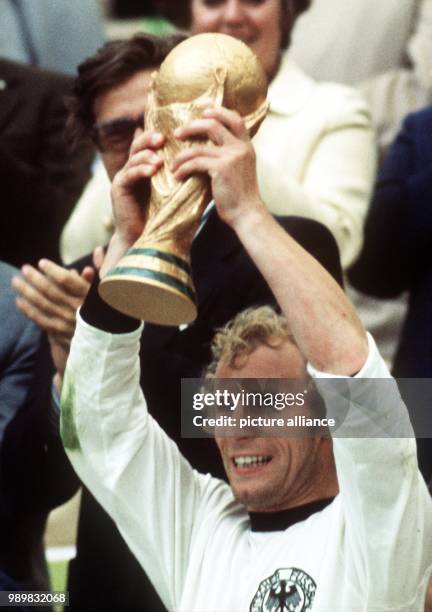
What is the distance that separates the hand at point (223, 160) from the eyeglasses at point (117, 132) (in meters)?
0.48

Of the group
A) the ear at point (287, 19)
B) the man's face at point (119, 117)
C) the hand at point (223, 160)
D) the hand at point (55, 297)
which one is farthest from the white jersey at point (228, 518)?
the ear at point (287, 19)

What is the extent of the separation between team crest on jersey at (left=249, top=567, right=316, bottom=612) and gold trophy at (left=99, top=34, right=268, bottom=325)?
16.5 inches

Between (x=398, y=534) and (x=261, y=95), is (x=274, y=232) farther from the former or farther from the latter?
(x=398, y=534)

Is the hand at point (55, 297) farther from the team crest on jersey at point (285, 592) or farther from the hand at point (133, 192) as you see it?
the team crest on jersey at point (285, 592)

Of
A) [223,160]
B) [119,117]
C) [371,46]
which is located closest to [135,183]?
[223,160]

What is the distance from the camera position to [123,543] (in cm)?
262

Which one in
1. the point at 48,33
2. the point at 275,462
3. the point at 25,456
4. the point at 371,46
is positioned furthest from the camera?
the point at 371,46

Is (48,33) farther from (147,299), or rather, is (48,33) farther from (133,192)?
(147,299)

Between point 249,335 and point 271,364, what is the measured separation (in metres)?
0.06

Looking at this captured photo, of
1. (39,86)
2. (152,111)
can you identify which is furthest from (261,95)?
(39,86)

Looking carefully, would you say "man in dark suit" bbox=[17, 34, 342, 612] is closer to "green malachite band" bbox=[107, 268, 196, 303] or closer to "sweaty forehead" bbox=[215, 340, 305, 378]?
"sweaty forehead" bbox=[215, 340, 305, 378]

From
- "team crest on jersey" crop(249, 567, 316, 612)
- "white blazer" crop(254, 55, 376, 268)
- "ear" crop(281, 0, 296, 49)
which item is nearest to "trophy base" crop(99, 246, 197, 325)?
"team crest on jersey" crop(249, 567, 316, 612)

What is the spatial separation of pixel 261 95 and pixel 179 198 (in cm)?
21

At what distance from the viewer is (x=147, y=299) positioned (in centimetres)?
209
